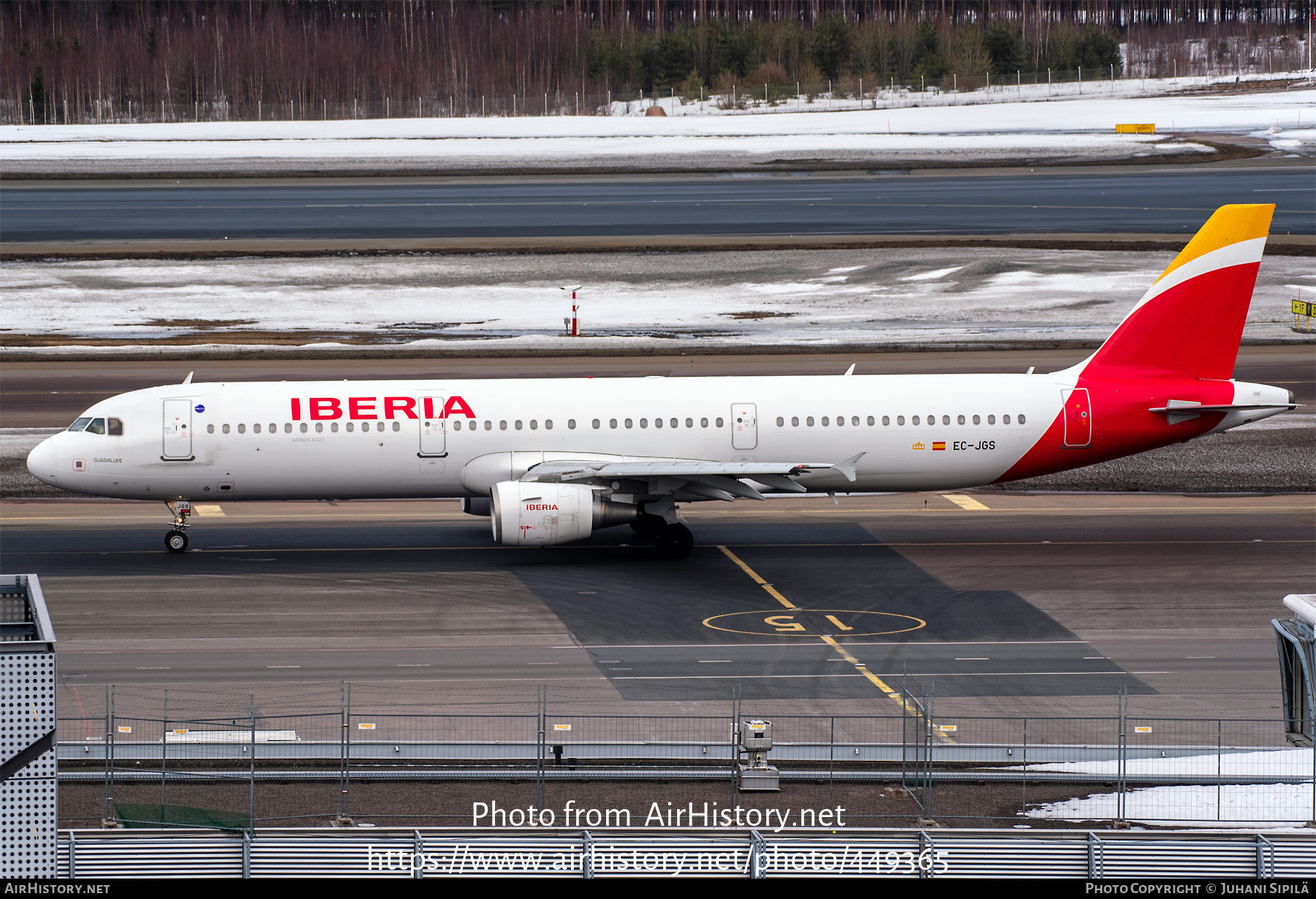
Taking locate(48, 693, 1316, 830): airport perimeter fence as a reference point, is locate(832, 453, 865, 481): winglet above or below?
above

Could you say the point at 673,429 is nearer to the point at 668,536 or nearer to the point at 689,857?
the point at 668,536

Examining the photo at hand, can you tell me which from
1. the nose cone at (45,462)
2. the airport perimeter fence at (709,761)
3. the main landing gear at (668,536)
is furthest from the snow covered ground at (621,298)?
the airport perimeter fence at (709,761)

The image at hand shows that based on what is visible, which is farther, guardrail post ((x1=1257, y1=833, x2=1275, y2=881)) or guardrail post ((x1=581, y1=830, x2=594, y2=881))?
guardrail post ((x1=1257, y1=833, x2=1275, y2=881))

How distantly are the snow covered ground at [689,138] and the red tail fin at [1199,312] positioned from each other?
9315 centimetres

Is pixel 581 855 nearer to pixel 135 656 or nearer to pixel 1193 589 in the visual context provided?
pixel 135 656

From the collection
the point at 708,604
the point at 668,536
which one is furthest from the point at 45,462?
the point at 708,604

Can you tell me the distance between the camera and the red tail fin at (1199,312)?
42562 mm

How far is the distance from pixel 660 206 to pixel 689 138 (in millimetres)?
45302

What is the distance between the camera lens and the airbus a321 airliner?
40.4 meters

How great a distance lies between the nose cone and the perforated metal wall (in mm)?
24881

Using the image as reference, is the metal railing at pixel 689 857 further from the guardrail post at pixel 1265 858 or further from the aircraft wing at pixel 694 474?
the aircraft wing at pixel 694 474

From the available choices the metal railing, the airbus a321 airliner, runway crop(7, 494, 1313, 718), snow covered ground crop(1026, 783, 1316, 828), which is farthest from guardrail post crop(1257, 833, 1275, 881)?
the airbus a321 airliner

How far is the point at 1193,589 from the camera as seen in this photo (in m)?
38.2

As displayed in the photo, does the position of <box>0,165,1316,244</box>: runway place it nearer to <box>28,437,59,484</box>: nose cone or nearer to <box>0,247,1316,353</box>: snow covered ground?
<box>0,247,1316,353</box>: snow covered ground
